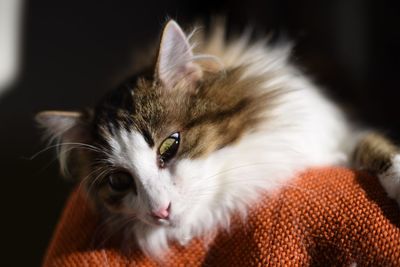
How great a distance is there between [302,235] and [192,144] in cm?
35

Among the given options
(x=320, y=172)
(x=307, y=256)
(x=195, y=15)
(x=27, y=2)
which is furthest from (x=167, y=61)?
(x=195, y=15)

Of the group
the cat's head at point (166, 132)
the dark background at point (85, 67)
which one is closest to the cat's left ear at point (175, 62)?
the cat's head at point (166, 132)

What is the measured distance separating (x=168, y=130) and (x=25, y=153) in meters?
1.19

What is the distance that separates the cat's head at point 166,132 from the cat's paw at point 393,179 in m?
0.37

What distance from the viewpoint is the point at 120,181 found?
116 centimetres

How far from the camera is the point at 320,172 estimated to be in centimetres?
116

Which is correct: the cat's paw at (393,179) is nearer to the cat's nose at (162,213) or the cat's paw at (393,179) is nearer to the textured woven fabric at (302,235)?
the textured woven fabric at (302,235)

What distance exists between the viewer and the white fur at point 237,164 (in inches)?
41.9

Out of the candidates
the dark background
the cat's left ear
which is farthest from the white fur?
the dark background

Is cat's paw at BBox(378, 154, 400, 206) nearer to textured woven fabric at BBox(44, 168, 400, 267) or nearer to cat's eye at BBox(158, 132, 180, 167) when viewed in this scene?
textured woven fabric at BBox(44, 168, 400, 267)

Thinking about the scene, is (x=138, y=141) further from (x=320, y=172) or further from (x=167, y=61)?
(x=320, y=172)

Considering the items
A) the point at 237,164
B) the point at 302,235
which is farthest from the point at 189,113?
the point at 302,235

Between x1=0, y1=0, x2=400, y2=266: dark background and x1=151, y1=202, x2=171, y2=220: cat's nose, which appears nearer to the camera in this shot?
x1=151, y1=202, x2=171, y2=220: cat's nose

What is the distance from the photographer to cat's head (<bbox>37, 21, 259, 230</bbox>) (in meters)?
1.06
